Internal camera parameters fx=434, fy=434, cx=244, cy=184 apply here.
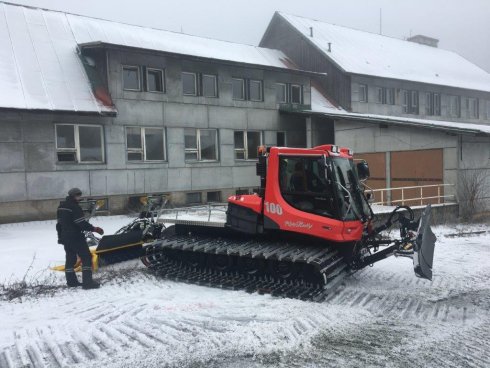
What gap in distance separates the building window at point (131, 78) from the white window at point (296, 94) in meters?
8.43

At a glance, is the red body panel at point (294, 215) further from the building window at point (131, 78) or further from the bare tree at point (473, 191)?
the building window at point (131, 78)

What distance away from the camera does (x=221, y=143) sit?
19375mm

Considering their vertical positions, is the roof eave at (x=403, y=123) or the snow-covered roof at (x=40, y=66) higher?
the snow-covered roof at (x=40, y=66)

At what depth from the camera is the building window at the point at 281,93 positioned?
70.8 feet

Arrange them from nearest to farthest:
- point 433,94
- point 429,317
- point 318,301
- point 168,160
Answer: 1. point 429,317
2. point 318,301
3. point 168,160
4. point 433,94

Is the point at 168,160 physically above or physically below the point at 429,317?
above

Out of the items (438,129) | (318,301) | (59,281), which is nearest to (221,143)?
(438,129)

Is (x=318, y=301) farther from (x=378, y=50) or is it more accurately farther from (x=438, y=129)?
(x=378, y=50)

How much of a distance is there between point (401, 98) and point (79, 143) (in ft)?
67.9

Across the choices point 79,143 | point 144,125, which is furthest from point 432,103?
point 79,143

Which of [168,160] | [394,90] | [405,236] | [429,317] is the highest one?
[394,90]

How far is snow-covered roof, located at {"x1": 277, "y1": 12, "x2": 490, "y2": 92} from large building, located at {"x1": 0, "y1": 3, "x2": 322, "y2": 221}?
6353 mm

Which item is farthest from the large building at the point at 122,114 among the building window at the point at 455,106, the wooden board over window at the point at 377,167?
the building window at the point at 455,106

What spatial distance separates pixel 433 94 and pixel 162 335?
29.5m
